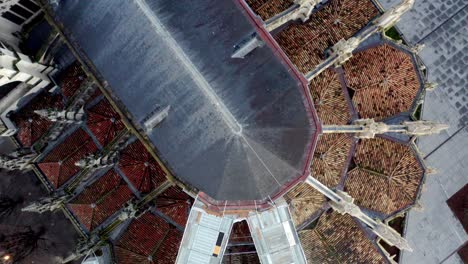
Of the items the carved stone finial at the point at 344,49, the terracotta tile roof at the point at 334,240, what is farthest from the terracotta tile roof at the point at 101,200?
the carved stone finial at the point at 344,49

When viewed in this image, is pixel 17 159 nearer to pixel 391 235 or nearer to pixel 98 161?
pixel 98 161

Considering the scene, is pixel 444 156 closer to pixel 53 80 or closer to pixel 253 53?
pixel 253 53

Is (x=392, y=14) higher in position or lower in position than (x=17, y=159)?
lower

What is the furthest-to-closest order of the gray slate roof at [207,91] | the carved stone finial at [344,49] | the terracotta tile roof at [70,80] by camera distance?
the terracotta tile roof at [70,80] → the carved stone finial at [344,49] → the gray slate roof at [207,91]

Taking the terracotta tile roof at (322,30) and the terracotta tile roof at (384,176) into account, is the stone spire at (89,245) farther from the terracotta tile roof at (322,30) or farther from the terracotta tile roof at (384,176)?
the terracotta tile roof at (322,30)

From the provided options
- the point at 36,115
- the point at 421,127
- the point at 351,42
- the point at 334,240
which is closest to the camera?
the point at 351,42

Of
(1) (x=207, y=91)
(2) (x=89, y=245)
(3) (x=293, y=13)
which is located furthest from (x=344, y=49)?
(2) (x=89, y=245)

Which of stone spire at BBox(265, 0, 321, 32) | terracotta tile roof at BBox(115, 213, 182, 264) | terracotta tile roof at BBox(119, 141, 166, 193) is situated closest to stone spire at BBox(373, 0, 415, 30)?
stone spire at BBox(265, 0, 321, 32)
